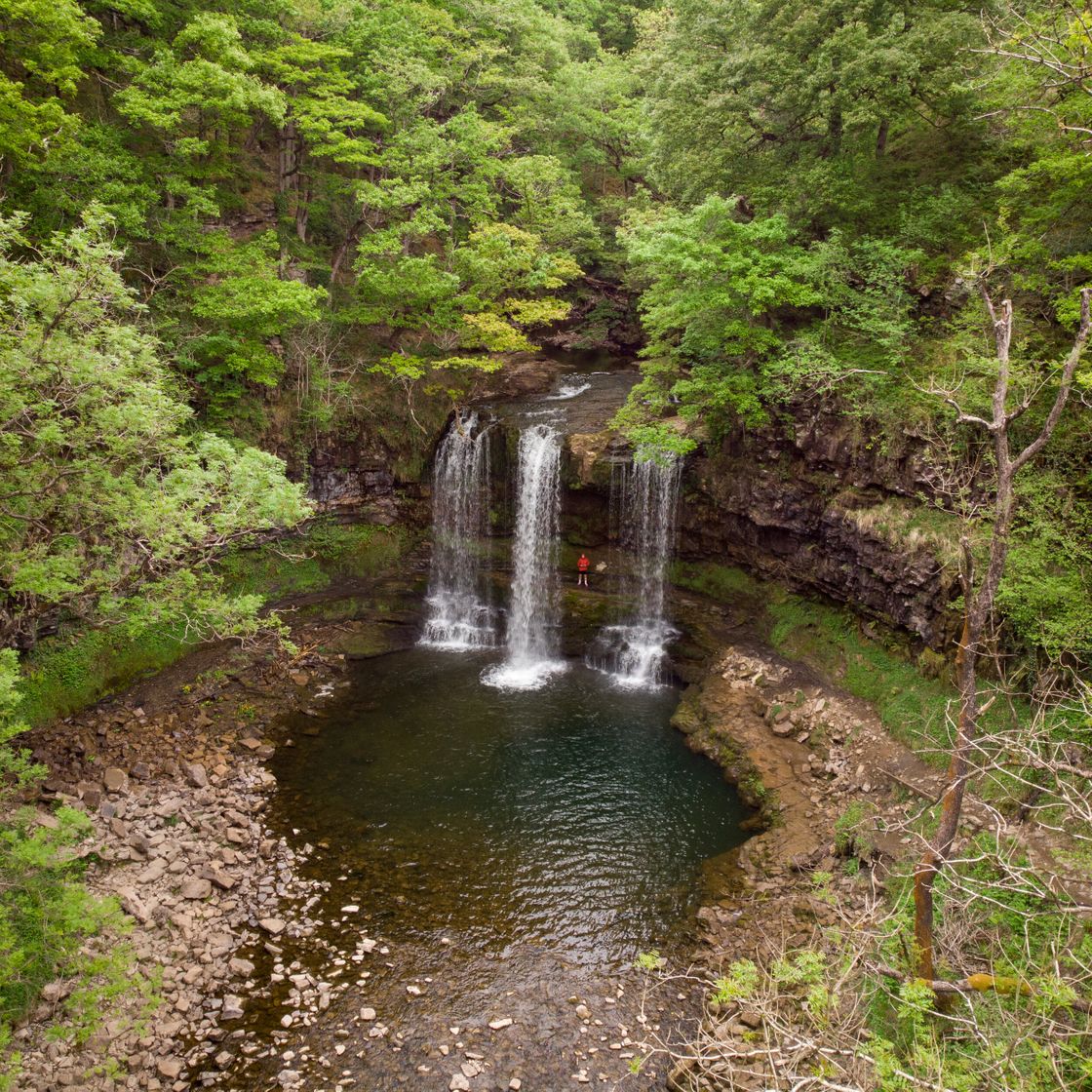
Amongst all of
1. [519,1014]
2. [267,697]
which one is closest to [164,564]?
[267,697]

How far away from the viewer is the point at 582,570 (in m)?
22.4

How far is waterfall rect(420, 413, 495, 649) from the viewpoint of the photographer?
922 inches

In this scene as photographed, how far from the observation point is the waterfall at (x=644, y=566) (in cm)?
2130

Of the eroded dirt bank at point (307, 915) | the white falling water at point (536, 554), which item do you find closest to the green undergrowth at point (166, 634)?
the eroded dirt bank at point (307, 915)

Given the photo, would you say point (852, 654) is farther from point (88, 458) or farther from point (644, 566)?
point (88, 458)

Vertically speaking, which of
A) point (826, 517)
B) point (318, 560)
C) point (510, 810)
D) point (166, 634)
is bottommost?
point (510, 810)

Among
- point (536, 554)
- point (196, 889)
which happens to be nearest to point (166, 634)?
point (196, 889)

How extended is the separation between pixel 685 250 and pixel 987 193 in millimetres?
7480

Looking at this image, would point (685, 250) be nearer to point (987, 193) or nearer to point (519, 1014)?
point (987, 193)

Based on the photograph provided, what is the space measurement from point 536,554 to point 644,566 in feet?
12.2

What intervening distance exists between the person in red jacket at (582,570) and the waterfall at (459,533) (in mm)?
3410

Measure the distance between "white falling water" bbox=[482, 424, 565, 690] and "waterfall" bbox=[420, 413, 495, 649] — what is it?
1300mm

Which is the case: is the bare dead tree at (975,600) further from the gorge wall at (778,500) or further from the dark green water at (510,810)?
the gorge wall at (778,500)

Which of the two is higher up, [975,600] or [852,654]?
[975,600]
